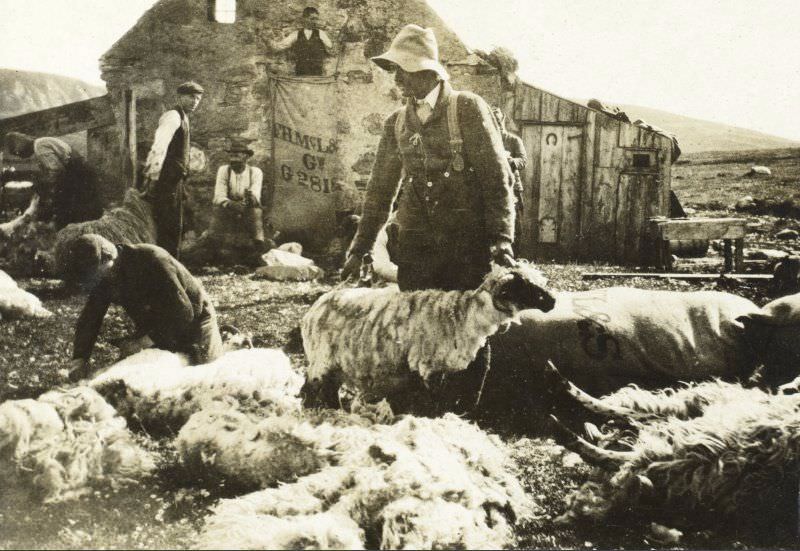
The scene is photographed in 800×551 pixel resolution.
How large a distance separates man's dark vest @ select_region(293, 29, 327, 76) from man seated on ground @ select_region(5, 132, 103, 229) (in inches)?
57.4

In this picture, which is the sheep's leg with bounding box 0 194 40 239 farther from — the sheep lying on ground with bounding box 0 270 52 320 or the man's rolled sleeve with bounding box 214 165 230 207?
the man's rolled sleeve with bounding box 214 165 230 207

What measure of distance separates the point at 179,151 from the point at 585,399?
9.15 ft

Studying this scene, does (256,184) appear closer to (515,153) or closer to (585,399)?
(515,153)

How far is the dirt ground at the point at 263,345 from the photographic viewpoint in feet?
8.28

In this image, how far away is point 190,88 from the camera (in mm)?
3881

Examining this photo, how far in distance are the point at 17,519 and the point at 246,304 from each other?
5.60ft

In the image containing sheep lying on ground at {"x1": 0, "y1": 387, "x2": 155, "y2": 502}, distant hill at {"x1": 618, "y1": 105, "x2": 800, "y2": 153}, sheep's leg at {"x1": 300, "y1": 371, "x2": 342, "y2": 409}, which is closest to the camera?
sheep lying on ground at {"x1": 0, "y1": 387, "x2": 155, "y2": 502}

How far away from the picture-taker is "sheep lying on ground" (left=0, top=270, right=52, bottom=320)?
3.57 metres

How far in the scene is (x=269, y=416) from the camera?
3168mm

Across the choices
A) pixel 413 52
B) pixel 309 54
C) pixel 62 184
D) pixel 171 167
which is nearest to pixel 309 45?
pixel 309 54

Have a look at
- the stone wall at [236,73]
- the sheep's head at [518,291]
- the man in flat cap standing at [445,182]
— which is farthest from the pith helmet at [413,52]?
the sheep's head at [518,291]

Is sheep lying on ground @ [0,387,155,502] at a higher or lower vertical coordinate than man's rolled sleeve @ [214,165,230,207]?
lower

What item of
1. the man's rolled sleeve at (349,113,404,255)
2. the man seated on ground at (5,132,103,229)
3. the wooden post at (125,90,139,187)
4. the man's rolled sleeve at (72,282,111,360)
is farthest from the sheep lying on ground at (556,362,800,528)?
the man seated on ground at (5,132,103,229)

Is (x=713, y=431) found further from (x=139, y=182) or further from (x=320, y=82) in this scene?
(x=139, y=182)
